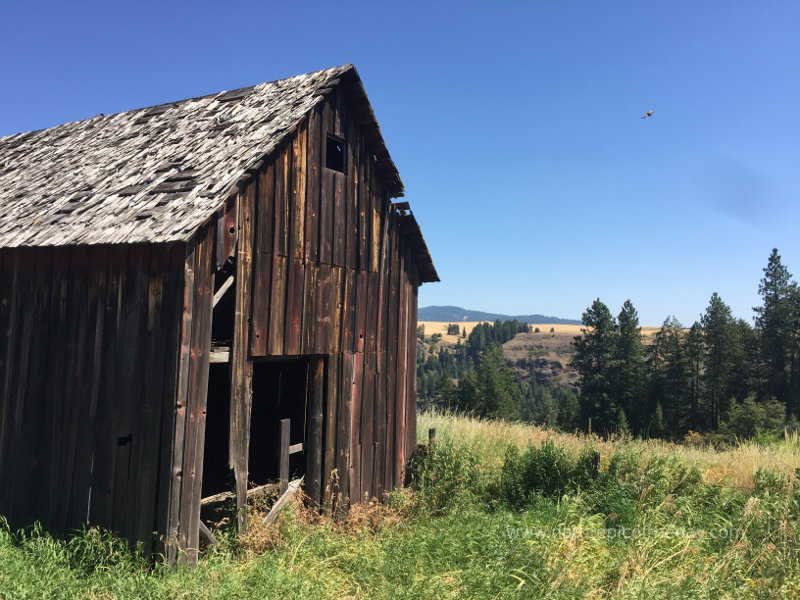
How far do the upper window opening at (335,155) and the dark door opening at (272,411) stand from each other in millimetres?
3414

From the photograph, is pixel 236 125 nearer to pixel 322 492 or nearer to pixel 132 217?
pixel 132 217

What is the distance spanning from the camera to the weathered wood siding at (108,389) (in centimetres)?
604

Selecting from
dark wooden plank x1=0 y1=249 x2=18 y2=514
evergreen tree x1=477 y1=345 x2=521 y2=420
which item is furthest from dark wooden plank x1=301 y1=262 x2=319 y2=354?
evergreen tree x1=477 y1=345 x2=521 y2=420

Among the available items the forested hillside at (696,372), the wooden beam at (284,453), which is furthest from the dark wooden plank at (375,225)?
the forested hillside at (696,372)

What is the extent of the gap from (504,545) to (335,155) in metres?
6.48

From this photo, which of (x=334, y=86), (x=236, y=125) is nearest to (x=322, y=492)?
(x=236, y=125)

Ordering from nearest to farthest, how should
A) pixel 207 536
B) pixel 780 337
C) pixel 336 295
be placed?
pixel 207 536, pixel 336 295, pixel 780 337

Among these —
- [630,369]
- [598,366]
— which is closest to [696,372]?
[630,369]

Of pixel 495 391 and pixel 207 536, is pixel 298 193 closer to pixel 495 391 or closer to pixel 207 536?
pixel 207 536

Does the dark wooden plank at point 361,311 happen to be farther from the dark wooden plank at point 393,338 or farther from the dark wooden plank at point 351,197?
the dark wooden plank at point 393,338

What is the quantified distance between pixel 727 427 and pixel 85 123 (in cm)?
5041

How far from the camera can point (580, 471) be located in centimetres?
970

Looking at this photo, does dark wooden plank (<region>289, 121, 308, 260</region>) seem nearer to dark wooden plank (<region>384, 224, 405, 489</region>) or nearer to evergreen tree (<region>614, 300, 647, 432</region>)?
dark wooden plank (<region>384, 224, 405, 489</region>)

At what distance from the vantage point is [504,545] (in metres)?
6.59
